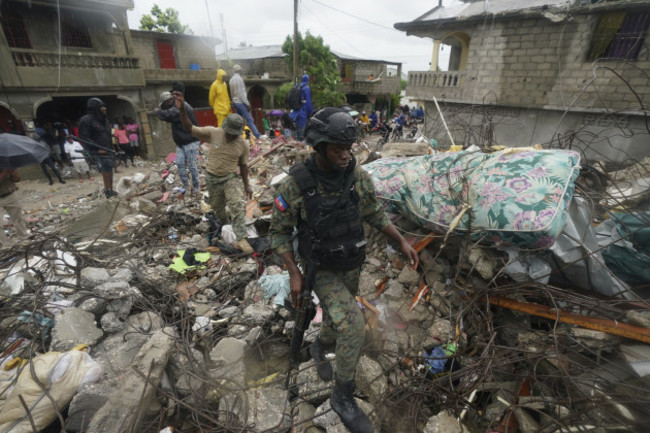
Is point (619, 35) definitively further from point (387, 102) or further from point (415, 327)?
point (387, 102)

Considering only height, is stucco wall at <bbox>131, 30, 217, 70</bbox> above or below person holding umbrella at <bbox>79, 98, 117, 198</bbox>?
above

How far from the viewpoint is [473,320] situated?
2502 millimetres

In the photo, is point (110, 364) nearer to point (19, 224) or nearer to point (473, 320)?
point (473, 320)

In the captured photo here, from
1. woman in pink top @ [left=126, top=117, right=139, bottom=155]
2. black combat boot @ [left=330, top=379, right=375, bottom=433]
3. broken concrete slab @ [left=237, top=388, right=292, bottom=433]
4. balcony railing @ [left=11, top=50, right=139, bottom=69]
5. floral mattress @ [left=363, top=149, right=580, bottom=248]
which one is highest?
balcony railing @ [left=11, top=50, right=139, bottom=69]

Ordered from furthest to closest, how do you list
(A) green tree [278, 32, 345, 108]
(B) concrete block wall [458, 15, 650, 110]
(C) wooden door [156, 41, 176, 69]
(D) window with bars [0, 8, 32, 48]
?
(A) green tree [278, 32, 345, 108] < (C) wooden door [156, 41, 176, 69] < (D) window with bars [0, 8, 32, 48] < (B) concrete block wall [458, 15, 650, 110]

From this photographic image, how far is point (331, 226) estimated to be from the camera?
1771 millimetres

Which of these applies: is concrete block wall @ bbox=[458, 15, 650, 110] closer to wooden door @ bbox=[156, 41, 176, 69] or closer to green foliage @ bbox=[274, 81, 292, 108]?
green foliage @ bbox=[274, 81, 292, 108]

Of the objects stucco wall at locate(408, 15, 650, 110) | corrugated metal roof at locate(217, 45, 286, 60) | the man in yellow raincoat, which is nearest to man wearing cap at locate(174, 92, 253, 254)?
the man in yellow raincoat

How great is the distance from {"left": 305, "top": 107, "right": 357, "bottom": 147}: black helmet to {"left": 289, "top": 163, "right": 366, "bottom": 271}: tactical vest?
232 mm

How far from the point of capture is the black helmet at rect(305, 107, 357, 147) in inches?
62.1

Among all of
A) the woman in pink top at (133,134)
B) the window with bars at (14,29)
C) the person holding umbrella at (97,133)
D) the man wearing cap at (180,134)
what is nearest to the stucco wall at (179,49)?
the window with bars at (14,29)

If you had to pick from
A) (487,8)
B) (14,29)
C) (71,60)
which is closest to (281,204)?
(487,8)

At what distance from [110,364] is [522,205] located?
3243mm

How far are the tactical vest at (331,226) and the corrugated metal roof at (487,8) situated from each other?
29.9 ft
